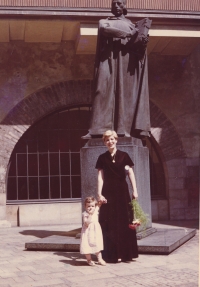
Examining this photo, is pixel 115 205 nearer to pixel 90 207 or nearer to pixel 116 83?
pixel 90 207

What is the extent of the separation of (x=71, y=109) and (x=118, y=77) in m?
5.24

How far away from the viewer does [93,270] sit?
20.7 feet

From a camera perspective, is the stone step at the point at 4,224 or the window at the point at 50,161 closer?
the stone step at the point at 4,224

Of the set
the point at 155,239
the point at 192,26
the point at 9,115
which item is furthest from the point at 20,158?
the point at 155,239

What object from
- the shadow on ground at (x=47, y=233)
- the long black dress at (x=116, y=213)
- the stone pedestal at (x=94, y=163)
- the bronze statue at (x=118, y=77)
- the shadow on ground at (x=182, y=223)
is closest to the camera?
the long black dress at (x=116, y=213)

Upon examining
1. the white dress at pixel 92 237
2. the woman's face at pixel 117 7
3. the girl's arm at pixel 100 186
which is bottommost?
the white dress at pixel 92 237

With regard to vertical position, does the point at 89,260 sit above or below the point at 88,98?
below

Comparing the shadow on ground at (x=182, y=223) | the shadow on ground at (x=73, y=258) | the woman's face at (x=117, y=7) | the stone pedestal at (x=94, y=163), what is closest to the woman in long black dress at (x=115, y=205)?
the shadow on ground at (x=73, y=258)

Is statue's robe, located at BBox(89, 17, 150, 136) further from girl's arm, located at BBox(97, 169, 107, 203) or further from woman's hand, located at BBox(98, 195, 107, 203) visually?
woman's hand, located at BBox(98, 195, 107, 203)

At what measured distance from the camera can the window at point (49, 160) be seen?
1330 cm

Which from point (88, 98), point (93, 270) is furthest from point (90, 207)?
point (88, 98)

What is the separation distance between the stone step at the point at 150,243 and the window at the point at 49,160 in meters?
4.49

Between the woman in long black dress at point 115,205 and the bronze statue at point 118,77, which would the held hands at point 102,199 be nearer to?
the woman in long black dress at point 115,205

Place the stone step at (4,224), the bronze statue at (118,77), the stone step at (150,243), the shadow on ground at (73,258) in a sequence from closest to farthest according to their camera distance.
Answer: the shadow on ground at (73,258), the stone step at (150,243), the bronze statue at (118,77), the stone step at (4,224)
